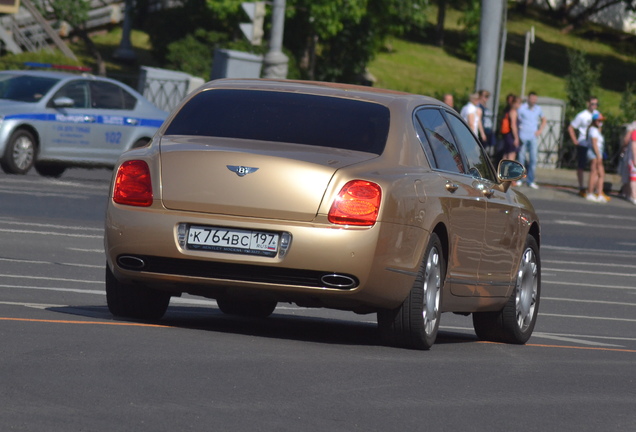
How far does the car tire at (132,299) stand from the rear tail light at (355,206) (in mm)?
1359

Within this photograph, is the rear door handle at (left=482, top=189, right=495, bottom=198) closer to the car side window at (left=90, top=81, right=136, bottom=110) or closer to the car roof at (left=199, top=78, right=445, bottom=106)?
the car roof at (left=199, top=78, right=445, bottom=106)

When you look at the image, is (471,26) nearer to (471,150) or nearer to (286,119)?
(471,150)

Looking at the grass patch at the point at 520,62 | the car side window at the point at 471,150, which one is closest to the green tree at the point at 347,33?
the grass patch at the point at 520,62

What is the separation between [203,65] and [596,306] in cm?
3798

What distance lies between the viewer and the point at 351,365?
7.38m

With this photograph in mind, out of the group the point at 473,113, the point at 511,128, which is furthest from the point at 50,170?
the point at 511,128

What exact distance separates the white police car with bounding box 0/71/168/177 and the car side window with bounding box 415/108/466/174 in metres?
14.1

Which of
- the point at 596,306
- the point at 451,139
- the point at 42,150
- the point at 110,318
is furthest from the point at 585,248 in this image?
the point at 110,318

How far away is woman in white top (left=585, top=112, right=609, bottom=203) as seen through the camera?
90.9ft

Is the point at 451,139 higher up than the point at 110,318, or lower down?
higher up

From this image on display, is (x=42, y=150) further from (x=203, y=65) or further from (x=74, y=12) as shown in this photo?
(x=74, y=12)

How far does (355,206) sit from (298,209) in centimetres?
30

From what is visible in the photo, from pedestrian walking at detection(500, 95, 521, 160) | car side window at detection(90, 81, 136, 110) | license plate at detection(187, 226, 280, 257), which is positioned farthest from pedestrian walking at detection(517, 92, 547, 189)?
license plate at detection(187, 226, 280, 257)

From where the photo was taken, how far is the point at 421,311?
8.21 metres
